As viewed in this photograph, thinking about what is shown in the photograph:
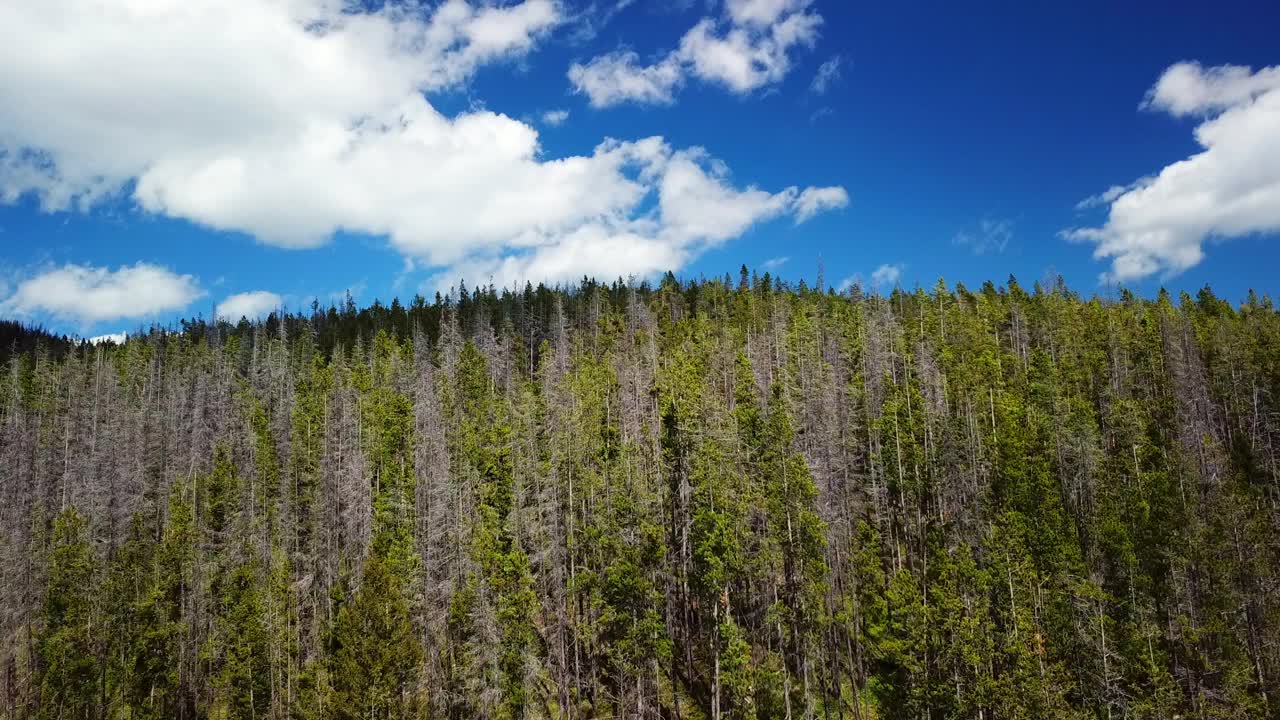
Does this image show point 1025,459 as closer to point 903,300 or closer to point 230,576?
point 230,576

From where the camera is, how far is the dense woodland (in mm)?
38281

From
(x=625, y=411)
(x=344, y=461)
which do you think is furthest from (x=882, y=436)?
(x=344, y=461)

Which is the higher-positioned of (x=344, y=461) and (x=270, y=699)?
(x=344, y=461)

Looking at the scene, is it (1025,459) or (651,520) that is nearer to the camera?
(651,520)

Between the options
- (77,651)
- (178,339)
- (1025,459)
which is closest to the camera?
(77,651)

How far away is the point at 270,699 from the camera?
1657 inches

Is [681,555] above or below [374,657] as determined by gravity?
above

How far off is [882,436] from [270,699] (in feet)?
160

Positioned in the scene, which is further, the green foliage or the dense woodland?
the dense woodland

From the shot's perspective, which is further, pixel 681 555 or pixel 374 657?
pixel 681 555

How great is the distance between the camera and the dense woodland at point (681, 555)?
38.3m

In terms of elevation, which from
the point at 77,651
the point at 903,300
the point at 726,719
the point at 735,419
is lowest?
the point at 726,719

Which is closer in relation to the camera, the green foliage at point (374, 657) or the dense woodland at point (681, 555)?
the green foliage at point (374, 657)

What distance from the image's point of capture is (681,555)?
4550 centimetres
